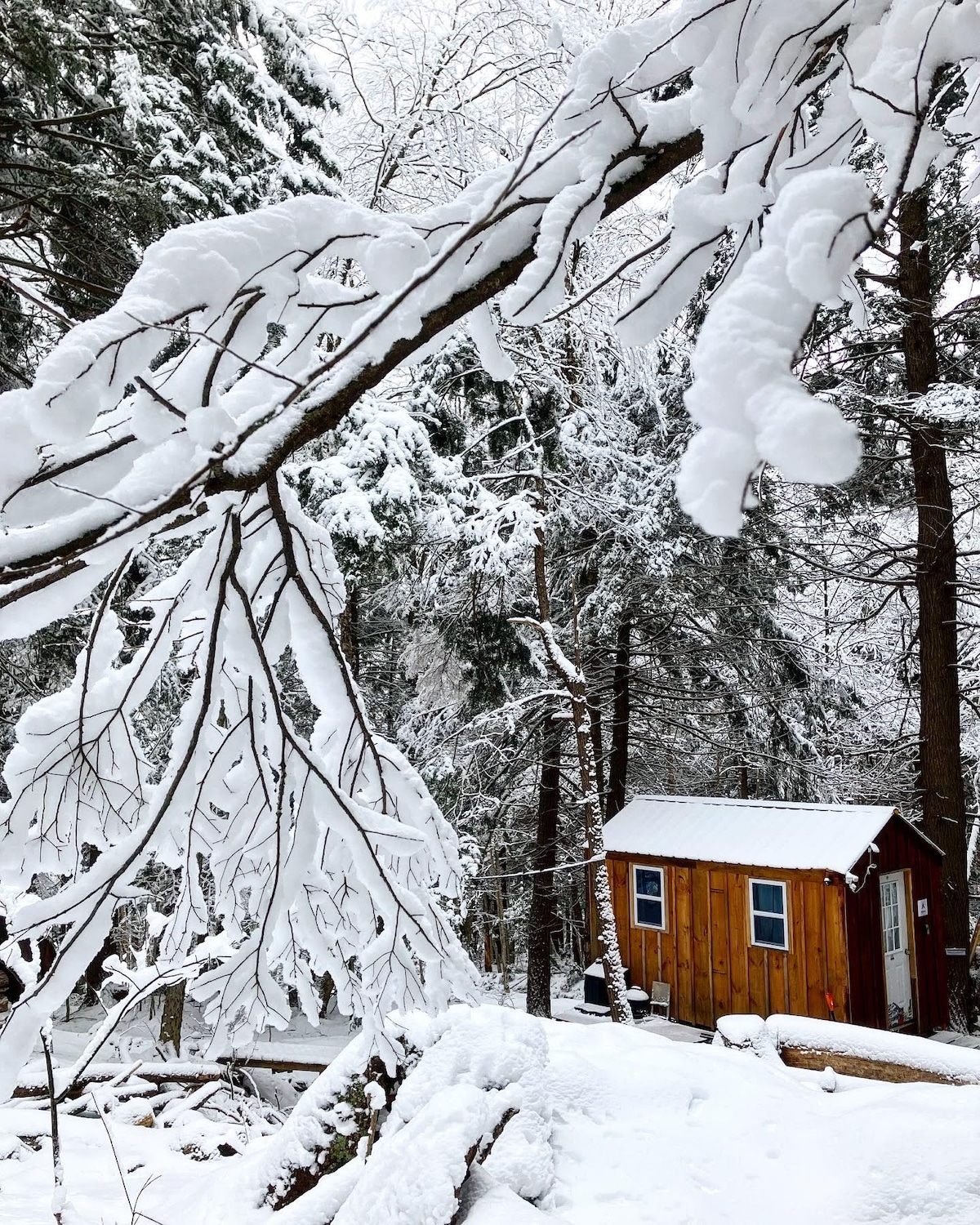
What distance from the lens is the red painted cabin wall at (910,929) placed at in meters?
8.56

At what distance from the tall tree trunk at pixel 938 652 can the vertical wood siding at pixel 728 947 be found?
69.9 inches

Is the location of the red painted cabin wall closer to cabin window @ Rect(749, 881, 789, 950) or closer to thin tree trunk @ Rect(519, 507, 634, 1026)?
cabin window @ Rect(749, 881, 789, 950)

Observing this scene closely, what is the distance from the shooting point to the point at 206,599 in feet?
6.07

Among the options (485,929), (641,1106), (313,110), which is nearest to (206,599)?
(641,1106)

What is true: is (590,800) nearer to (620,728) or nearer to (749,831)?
(749,831)

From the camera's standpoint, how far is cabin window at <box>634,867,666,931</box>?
10094 mm

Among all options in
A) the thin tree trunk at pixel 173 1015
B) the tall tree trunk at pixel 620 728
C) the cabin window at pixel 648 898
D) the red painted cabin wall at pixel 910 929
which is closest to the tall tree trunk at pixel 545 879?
the tall tree trunk at pixel 620 728

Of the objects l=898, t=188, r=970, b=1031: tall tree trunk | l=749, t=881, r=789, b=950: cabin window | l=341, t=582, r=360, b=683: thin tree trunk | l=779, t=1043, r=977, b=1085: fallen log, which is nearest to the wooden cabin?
l=749, t=881, r=789, b=950: cabin window

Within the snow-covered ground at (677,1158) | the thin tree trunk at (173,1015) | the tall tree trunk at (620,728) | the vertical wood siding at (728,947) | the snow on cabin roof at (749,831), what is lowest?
the thin tree trunk at (173,1015)

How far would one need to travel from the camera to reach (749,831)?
9.45 metres

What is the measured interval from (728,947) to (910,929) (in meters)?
2.01

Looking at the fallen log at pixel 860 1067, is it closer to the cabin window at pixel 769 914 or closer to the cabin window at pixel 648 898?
the cabin window at pixel 769 914

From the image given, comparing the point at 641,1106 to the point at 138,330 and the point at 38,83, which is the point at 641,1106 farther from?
the point at 38,83

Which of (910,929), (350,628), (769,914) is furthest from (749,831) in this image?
(350,628)
